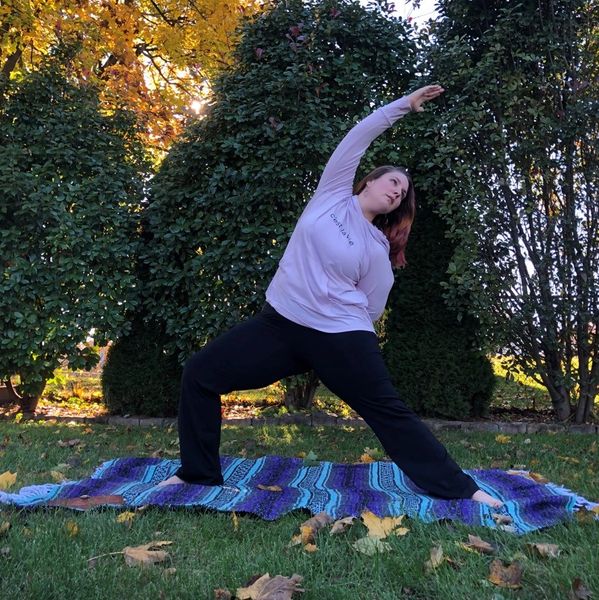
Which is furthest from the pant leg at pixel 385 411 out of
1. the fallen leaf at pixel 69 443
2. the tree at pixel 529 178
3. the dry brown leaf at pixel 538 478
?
the tree at pixel 529 178

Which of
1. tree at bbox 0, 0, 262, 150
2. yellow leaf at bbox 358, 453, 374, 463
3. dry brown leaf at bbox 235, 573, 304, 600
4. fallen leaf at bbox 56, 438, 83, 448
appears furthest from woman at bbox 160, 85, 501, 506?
tree at bbox 0, 0, 262, 150

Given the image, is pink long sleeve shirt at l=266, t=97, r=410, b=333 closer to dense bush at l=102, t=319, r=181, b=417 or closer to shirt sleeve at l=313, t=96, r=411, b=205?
shirt sleeve at l=313, t=96, r=411, b=205

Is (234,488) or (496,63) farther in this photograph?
(496,63)

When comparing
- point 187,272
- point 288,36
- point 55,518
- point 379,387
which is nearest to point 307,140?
point 288,36

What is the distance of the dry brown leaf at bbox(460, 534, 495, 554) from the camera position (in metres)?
2.20

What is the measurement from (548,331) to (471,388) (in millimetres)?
873

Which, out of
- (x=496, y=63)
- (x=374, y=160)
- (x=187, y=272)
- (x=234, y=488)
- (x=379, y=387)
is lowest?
(x=234, y=488)

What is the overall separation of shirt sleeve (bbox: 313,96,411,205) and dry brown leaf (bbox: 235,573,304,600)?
5.89 feet

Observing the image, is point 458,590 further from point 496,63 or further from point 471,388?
point 496,63

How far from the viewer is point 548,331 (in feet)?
17.3

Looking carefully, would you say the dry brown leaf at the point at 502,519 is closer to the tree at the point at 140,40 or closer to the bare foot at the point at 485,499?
the bare foot at the point at 485,499

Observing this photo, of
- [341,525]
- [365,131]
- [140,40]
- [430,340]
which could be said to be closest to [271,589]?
[341,525]

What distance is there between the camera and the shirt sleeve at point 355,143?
2.86 metres

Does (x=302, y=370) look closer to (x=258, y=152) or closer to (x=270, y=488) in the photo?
(x=270, y=488)
